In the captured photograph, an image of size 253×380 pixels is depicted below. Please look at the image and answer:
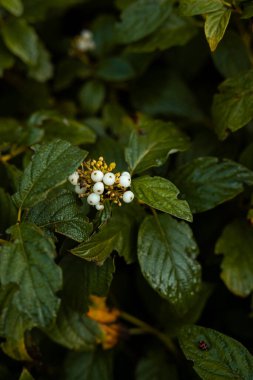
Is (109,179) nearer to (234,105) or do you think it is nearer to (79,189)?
(79,189)

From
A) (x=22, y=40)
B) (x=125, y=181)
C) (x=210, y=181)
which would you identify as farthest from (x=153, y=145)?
(x=22, y=40)

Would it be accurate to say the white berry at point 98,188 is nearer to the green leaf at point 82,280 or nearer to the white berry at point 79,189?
the white berry at point 79,189

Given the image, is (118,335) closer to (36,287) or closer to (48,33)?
(36,287)

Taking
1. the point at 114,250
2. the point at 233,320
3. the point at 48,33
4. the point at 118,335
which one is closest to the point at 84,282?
the point at 114,250

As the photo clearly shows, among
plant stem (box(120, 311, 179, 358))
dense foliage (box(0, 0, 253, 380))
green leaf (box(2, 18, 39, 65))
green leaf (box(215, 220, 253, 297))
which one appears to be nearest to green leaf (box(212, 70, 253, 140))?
dense foliage (box(0, 0, 253, 380))

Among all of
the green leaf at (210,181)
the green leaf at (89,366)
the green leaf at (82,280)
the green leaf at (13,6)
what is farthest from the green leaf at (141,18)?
the green leaf at (89,366)

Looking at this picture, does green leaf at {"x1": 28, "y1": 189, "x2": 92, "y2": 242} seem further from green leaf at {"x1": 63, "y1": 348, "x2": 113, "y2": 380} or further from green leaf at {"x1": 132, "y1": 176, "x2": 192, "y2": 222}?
green leaf at {"x1": 63, "y1": 348, "x2": 113, "y2": 380}

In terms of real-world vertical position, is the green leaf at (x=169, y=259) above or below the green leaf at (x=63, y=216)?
below
